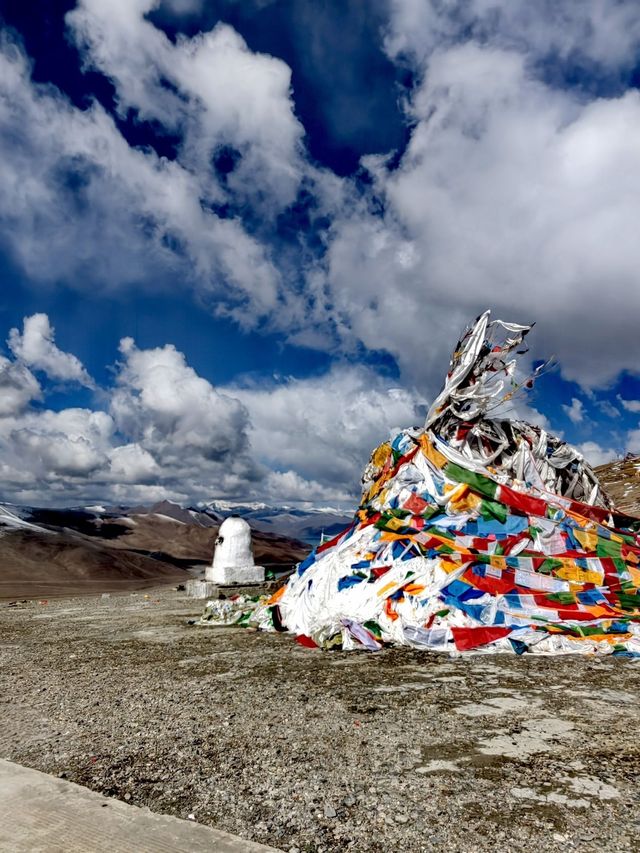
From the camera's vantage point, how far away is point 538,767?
16.5 ft

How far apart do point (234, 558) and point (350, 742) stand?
15952mm

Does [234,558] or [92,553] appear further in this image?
[92,553]

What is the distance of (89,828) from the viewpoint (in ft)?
13.1

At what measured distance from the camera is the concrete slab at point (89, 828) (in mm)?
3770

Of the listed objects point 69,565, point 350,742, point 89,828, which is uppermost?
point 69,565

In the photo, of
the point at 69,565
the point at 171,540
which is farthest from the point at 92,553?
the point at 171,540

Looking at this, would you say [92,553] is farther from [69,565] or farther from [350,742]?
[350,742]

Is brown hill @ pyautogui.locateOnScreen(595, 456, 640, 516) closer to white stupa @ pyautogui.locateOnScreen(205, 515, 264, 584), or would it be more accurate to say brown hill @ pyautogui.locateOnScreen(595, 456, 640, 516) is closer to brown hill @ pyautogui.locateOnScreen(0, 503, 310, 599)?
white stupa @ pyautogui.locateOnScreen(205, 515, 264, 584)

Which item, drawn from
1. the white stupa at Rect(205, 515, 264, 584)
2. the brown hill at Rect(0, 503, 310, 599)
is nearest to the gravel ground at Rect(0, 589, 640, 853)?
the white stupa at Rect(205, 515, 264, 584)

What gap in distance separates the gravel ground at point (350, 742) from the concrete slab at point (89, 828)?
0.22 meters

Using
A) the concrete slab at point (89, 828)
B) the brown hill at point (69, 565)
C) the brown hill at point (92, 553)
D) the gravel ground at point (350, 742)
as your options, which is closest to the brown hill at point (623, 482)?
the brown hill at point (92, 553)

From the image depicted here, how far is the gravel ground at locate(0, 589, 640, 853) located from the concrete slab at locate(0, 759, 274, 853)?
22 centimetres

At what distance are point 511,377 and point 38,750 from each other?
1419cm

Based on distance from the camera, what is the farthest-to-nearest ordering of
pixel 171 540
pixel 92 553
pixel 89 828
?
pixel 171 540
pixel 92 553
pixel 89 828
